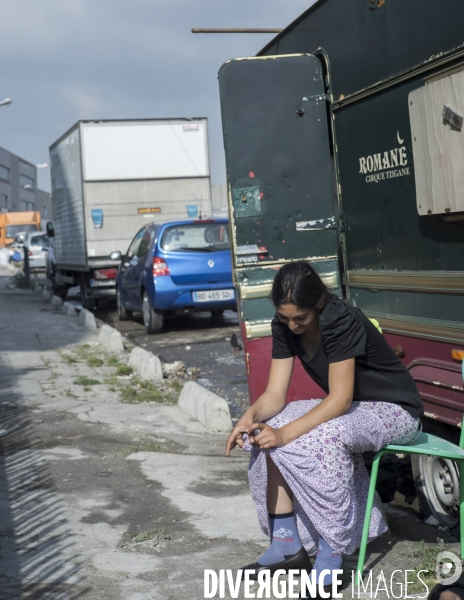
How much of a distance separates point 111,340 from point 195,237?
2235 millimetres

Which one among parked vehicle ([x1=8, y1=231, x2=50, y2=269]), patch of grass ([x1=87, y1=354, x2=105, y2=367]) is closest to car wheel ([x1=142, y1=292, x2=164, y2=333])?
patch of grass ([x1=87, y1=354, x2=105, y2=367])

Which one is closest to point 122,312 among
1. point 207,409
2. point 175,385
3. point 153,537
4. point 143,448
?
point 175,385

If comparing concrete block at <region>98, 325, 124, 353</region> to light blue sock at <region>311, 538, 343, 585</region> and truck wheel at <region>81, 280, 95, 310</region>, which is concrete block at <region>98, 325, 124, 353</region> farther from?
light blue sock at <region>311, 538, 343, 585</region>

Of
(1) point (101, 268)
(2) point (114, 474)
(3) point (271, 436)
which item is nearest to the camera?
(3) point (271, 436)

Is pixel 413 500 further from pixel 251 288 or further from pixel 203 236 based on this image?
pixel 203 236

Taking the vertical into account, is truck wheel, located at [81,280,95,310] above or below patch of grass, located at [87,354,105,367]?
above

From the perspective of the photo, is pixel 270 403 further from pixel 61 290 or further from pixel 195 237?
pixel 61 290

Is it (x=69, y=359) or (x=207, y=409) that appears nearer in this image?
(x=207, y=409)

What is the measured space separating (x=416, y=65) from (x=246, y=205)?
166 cm

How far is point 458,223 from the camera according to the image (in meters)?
4.37

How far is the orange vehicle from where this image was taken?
48.3 metres

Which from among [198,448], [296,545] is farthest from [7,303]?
[296,545]

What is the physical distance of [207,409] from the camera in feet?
22.6

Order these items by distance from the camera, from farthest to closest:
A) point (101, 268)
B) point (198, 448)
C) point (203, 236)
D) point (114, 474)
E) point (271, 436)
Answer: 1. point (101, 268)
2. point (203, 236)
3. point (198, 448)
4. point (114, 474)
5. point (271, 436)
